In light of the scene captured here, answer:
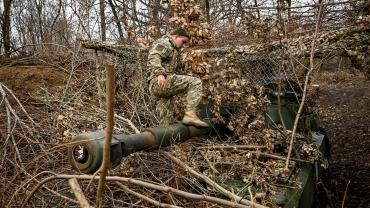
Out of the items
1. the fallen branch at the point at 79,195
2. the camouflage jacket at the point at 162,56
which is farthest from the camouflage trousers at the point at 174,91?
the fallen branch at the point at 79,195

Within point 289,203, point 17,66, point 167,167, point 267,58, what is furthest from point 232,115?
point 17,66

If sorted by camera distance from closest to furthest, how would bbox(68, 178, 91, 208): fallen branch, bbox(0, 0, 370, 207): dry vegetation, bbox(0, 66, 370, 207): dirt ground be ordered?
bbox(68, 178, 91, 208): fallen branch, bbox(0, 0, 370, 207): dry vegetation, bbox(0, 66, 370, 207): dirt ground

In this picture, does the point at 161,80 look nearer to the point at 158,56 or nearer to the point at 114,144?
the point at 158,56

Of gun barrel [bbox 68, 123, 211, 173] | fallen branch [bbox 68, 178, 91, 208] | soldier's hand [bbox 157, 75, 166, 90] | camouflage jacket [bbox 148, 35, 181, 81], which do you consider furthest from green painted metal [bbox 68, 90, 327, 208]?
camouflage jacket [bbox 148, 35, 181, 81]

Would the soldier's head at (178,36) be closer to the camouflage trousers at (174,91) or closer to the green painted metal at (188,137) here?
the camouflage trousers at (174,91)

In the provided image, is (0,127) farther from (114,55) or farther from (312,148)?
(312,148)

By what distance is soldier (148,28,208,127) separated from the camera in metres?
5.57

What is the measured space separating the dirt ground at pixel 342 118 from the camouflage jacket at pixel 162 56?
226cm

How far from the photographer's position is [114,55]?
771 cm

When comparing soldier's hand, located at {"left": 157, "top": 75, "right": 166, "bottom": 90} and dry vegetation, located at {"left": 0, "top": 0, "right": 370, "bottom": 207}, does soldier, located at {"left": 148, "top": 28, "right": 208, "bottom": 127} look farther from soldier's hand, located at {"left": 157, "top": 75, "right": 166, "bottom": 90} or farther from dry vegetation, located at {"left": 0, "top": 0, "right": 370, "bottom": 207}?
dry vegetation, located at {"left": 0, "top": 0, "right": 370, "bottom": 207}

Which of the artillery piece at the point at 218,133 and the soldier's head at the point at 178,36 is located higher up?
the soldier's head at the point at 178,36

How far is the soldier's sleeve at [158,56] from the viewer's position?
5.61m

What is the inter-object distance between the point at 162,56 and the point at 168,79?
0.34 meters

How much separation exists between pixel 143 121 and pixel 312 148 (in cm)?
235
